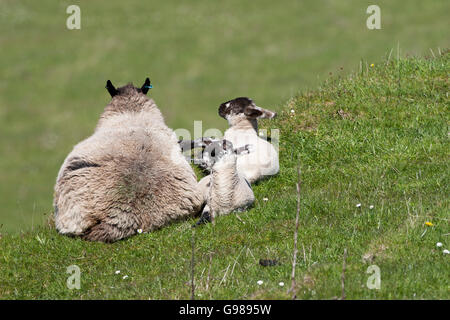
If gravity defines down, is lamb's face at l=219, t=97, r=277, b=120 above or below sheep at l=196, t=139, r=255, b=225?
above

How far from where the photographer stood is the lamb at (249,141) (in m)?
11.3

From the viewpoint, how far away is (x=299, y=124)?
12.9 m

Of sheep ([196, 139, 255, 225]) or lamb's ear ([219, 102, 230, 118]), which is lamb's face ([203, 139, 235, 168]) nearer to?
sheep ([196, 139, 255, 225])

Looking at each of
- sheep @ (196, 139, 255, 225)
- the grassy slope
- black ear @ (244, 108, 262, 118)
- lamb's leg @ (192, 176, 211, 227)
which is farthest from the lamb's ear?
sheep @ (196, 139, 255, 225)

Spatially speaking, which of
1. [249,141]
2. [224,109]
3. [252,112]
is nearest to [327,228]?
[249,141]

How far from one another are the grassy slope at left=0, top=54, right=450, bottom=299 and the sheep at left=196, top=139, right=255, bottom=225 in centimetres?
25

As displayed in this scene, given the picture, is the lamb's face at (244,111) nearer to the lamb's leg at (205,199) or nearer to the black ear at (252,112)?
the black ear at (252,112)

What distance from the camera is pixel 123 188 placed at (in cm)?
966

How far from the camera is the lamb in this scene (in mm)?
11273

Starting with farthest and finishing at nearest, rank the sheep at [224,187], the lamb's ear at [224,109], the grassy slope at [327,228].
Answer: the lamb's ear at [224,109] < the sheep at [224,187] < the grassy slope at [327,228]

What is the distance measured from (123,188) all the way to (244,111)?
10.4 ft

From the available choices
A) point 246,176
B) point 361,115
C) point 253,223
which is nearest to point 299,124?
point 361,115

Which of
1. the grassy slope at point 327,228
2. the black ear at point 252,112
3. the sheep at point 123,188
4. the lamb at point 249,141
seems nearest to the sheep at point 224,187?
the grassy slope at point 327,228

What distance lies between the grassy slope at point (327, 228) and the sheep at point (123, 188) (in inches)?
9.4
